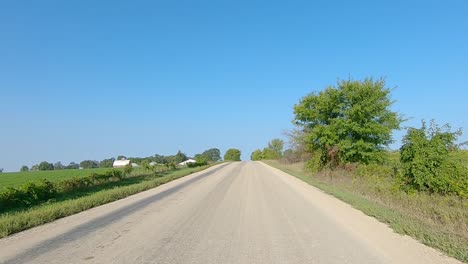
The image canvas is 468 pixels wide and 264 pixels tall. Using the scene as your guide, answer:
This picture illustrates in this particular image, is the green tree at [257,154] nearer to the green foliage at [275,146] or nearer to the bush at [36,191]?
the green foliage at [275,146]

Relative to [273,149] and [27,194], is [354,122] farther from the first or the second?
[273,149]

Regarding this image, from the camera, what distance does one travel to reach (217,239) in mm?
8086

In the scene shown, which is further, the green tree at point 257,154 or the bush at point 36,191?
the green tree at point 257,154

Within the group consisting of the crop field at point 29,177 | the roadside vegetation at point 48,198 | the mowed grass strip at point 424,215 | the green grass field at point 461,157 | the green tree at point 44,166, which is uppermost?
the green tree at point 44,166

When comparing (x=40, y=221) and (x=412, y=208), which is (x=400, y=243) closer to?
(x=412, y=208)

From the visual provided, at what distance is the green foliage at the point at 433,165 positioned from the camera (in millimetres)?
15562

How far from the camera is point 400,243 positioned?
779 cm

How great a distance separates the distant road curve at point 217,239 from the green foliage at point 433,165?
5539 millimetres

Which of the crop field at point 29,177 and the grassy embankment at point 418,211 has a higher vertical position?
the crop field at point 29,177

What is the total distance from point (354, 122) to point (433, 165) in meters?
12.4

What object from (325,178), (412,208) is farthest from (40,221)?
(325,178)

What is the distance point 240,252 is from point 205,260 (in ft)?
2.64

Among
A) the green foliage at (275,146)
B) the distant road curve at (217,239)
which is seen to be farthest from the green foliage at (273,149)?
the distant road curve at (217,239)

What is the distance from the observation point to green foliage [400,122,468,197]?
51.1 ft
